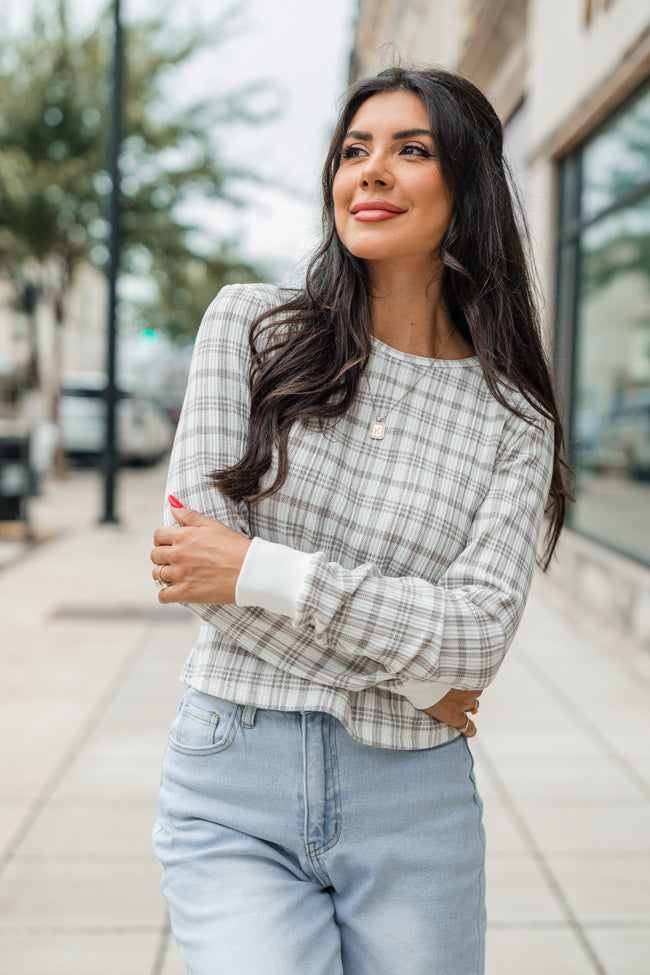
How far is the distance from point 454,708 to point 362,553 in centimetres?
30

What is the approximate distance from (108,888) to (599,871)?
5.53 feet

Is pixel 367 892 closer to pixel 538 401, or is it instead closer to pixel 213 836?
pixel 213 836

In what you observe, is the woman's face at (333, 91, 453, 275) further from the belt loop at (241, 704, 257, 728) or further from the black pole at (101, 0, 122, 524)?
the black pole at (101, 0, 122, 524)

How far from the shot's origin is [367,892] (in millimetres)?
1587

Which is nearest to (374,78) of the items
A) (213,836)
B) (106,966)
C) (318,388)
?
(318,388)

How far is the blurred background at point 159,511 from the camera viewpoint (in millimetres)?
3354

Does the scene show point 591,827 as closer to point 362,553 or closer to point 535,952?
point 535,952

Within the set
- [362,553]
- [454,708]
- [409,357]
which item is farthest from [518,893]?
[409,357]

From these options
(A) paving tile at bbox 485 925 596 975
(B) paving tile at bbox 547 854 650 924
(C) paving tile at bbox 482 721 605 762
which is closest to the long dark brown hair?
(A) paving tile at bbox 485 925 596 975

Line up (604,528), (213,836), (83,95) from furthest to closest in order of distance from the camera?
(83,95) → (604,528) → (213,836)

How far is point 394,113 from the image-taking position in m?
1.79

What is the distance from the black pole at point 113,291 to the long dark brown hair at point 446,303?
1035cm

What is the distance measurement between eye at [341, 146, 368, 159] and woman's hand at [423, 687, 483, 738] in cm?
94

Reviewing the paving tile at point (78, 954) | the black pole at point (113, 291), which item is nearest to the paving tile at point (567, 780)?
the paving tile at point (78, 954)
